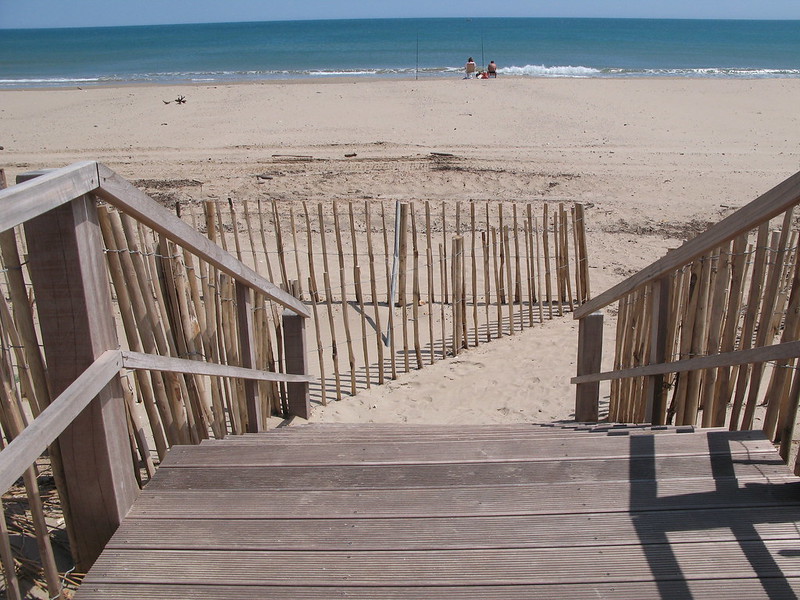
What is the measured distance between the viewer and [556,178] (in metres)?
12.0

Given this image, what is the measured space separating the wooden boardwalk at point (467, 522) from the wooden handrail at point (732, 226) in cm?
68

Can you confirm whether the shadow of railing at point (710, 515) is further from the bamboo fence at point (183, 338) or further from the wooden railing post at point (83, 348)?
the bamboo fence at point (183, 338)

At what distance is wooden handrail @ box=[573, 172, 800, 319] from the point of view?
2.07 m

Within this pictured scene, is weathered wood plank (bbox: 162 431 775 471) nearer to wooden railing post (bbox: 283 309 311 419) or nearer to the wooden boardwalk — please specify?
the wooden boardwalk

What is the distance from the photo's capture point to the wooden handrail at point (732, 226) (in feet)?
6.81

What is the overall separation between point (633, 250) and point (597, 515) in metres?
7.33

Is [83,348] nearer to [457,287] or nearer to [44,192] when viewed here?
[44,192]

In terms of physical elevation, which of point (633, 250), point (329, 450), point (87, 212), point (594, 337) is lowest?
point (633, 250)

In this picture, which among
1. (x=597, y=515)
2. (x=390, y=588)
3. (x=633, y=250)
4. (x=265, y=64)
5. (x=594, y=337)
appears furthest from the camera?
(x=265, y=64)

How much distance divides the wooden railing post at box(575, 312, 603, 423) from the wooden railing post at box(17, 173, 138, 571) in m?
2.88

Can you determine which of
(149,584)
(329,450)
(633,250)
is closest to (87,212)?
(149,584)

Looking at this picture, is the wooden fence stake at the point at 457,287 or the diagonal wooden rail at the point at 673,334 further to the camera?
the wooden fence stake at the point at 457,287

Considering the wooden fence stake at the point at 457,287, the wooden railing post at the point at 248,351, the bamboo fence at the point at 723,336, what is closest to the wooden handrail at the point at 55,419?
the wooden railing post at the point at 248,351

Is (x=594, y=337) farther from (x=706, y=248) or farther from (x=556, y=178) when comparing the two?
(x=556, y=178)
